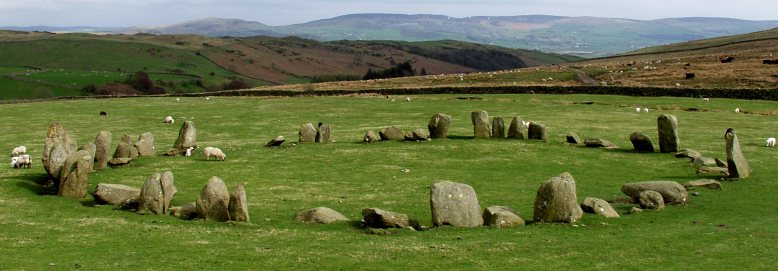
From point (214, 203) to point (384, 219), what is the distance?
5683mm

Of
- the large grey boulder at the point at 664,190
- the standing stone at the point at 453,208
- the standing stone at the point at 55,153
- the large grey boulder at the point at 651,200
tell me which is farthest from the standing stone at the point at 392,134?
the standing stone at the point at 453,208

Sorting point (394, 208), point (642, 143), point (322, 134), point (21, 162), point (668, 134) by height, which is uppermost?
point (668, 134)

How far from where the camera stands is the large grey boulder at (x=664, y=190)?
27344mm

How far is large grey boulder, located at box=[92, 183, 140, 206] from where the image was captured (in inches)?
1085

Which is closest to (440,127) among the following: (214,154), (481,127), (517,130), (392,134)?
(481,127)

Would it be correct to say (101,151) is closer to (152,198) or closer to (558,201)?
(152,198)

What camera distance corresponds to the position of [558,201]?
2423 centimetres

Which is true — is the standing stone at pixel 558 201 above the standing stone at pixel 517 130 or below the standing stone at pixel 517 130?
above

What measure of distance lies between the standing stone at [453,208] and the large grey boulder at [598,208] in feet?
13.6

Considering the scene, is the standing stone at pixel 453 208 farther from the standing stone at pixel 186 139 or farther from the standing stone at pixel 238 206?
the standing stone at pixel 186 139

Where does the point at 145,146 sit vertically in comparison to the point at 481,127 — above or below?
below

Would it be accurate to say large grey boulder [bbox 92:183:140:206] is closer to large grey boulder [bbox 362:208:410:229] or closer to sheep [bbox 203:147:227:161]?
large grey boulder [bbox 362:208:410:229]

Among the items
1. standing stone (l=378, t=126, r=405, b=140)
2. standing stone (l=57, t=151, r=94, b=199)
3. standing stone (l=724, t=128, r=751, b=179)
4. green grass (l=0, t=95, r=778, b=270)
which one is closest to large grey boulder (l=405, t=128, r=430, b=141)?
standing stone (l=378, t=126, r=405, b=140)

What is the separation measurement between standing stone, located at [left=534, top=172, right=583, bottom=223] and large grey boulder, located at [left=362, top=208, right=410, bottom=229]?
14.5 feet
